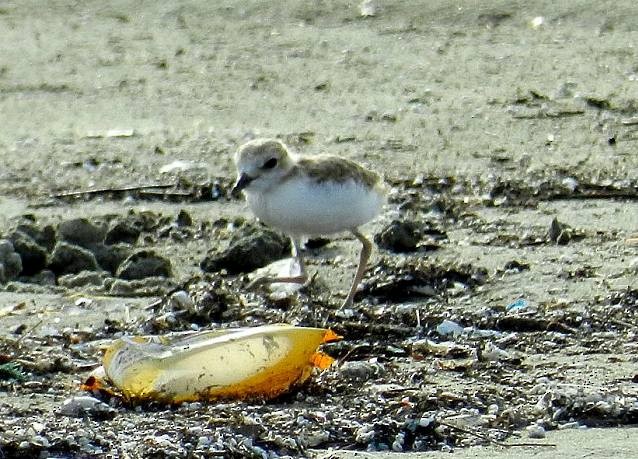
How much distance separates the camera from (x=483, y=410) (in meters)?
3.82

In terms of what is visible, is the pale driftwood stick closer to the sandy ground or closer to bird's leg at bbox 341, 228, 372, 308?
the sandy ground

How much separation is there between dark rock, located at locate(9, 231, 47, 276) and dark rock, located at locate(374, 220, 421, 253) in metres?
1.20

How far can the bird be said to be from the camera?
5172 millimetres

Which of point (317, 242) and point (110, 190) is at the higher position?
point (110, 190)

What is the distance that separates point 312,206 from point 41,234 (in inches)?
43.4

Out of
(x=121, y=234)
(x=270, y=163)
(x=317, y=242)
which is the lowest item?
(x=317, y=242)

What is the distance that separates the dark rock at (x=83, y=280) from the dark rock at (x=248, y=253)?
1.29ft

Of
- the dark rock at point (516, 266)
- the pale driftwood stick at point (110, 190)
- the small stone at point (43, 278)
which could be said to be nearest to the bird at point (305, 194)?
the dark rock at point (516, 266)

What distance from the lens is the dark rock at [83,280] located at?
525 centimetres

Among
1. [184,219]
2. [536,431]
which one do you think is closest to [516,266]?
[184,219]

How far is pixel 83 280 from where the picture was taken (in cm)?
527

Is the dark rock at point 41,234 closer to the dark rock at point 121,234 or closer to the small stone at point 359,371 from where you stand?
the dark rock at point 121,234

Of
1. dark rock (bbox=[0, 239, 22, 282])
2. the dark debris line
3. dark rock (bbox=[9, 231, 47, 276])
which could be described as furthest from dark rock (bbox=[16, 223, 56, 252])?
dark rock (bbox=[0, 239, 22, 282])

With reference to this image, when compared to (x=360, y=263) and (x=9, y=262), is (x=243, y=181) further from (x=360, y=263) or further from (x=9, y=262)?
(x=9, y=262)
